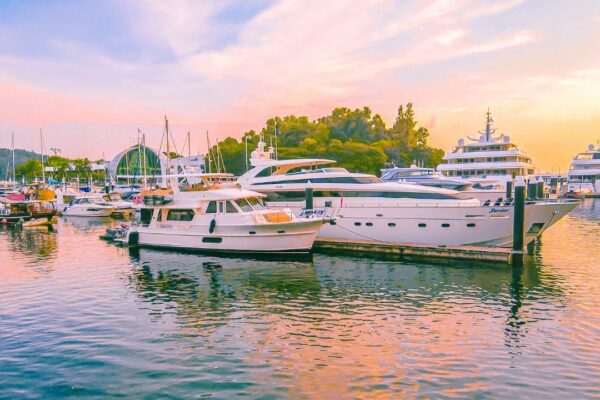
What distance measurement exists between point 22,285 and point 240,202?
426 inches

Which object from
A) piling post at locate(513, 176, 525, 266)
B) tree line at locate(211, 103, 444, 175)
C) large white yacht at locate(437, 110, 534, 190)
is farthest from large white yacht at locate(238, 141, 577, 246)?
tree line at locate(211, 103, 444, 175)

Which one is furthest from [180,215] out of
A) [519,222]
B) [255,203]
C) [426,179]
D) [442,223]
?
[426,179]

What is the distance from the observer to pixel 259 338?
1231cm

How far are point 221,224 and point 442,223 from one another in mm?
12138

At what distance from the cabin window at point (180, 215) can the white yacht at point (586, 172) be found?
89516 mm

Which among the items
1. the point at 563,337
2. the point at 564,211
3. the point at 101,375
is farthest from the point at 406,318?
the point at 564,211

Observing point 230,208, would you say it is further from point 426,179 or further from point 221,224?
point 426,179

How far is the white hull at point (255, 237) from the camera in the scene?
23.3 metres

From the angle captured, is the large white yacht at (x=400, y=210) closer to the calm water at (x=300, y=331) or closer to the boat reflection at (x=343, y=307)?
the boat reflection at (x=343, y=307)

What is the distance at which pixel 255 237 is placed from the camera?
23.6 meters

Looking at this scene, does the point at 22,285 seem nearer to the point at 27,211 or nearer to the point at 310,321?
the point at 310,321

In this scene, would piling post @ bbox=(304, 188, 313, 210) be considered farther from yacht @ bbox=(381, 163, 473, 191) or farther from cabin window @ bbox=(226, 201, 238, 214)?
yacht @ bbox=(381, 163, 473, 191)

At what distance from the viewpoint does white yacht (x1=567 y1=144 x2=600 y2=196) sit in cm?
9131

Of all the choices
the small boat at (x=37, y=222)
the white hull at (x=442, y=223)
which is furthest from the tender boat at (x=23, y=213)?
the white hull at (x=442, y=223)
